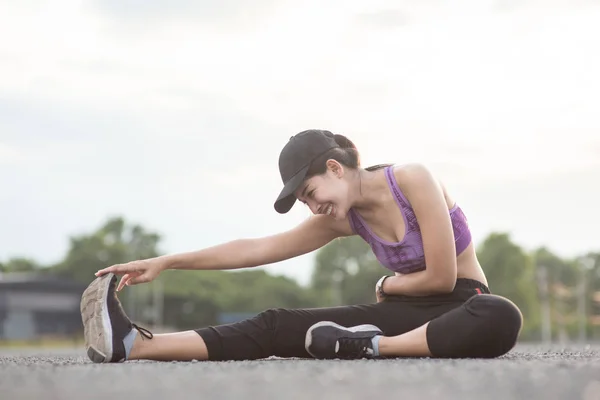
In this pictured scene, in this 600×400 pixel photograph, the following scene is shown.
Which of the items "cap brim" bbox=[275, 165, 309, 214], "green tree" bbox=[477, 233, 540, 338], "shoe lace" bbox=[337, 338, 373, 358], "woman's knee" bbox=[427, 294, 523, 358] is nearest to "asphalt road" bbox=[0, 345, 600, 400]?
"woman's knee" bbox=[427, 294, 523, 358]

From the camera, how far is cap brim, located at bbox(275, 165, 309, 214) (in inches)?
123

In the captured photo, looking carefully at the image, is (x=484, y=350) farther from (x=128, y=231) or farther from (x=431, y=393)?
(x=128, y=231)

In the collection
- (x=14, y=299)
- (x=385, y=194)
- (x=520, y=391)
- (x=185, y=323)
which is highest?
(x=385, y=194)

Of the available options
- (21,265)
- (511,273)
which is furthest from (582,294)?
(21,265)

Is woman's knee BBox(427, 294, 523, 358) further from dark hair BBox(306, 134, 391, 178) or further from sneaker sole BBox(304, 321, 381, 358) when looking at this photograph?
dark hair BBox(306, 134, 391, 178)

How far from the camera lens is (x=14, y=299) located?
1790 inches

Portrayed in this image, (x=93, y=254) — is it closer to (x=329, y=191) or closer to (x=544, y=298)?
(x=544, y=298)

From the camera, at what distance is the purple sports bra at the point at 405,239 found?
3238mm

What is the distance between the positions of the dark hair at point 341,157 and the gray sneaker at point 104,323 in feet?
3.03

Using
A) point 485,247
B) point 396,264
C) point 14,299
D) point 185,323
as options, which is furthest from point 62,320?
point 396,264

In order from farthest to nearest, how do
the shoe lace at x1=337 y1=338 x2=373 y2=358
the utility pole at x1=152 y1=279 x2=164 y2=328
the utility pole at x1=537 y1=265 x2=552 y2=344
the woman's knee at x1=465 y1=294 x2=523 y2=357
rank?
the utility pole at x1=152 y1=279 x2=164 y2=328 < the utility pole at x1=537 y1=265 x2=552 y2=344 < the shoe lace at x1=337 y1=338 x2=373 y2=358 < the woman's knee at x1=465 y1=294 x2=523 y2=357

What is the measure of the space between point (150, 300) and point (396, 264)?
60.8 metres

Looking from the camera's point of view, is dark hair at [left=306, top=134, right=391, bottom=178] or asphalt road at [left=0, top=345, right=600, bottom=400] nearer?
asphalt road at [left=0, top=345, right=600, bottom=400]

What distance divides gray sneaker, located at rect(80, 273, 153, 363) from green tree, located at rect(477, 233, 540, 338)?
Answer: 4259cm
